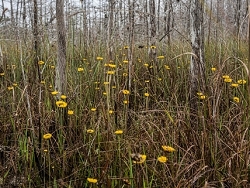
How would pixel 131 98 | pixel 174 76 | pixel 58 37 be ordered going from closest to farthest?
pixel 58 37
pixel 131 98
pixel 174 76

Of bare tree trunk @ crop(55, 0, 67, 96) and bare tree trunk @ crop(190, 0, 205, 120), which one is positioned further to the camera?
bare tree trunk @ crop(190, 0, 205, 120)

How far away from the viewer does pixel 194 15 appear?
8.23ft

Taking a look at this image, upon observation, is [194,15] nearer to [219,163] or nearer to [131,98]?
[131,98]

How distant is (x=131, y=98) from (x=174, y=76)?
72cm

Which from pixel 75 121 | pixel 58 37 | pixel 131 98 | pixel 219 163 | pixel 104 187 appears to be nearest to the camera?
pixel 104 187

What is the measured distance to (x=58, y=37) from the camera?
2.30 meters

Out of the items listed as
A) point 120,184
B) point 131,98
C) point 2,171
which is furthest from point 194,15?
point 2,171

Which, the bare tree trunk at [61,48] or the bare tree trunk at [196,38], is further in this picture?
the bare tree trunk at [196,38]

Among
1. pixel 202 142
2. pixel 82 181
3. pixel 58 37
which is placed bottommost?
pixel 82 181

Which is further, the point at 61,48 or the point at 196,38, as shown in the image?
the point at 196,38

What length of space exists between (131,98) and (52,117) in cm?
98

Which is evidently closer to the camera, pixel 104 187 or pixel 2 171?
pixel 104 187

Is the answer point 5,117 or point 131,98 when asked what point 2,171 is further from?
point 131,98

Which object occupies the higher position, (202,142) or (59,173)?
(202,142)
